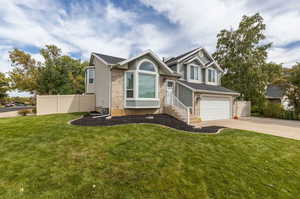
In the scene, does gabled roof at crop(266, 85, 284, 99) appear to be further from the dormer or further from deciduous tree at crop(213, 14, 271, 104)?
the dormer

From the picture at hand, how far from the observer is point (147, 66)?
35.3 ft

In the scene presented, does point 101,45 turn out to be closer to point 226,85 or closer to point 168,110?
point 168,110

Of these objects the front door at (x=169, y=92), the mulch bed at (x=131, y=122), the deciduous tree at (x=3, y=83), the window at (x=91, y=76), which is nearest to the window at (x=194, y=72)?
the front door at (x=169, y=92)

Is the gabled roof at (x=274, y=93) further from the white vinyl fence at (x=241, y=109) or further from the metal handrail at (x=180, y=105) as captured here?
the metal handrail at (x=180, y=105)

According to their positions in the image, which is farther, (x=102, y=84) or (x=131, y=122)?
(x=102, y=84)

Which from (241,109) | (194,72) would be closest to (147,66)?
(194,72)

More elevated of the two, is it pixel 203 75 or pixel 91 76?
pixel 203 75

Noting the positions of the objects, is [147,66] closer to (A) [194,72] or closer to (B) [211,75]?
(A) [194,72]

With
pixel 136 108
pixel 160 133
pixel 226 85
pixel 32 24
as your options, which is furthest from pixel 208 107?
pixel 32 24

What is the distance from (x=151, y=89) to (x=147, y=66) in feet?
6.30

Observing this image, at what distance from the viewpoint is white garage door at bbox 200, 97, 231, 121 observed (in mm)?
13062

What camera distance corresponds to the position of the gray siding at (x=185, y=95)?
40.0 ft

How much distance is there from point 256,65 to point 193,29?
13.4m

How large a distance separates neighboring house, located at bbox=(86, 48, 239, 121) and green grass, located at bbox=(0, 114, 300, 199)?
4.34 metres
